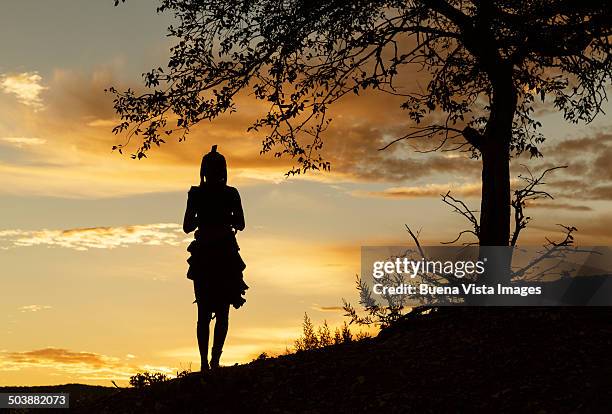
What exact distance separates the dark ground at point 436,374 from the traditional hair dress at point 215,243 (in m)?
1.36

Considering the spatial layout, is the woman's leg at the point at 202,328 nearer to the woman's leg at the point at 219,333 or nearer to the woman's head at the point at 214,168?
the woman's leg at the point at 219,333

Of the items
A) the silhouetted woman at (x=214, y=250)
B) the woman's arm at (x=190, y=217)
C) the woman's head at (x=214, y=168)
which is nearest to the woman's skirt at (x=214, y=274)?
the silhouetted woman at (x=214, y=250)

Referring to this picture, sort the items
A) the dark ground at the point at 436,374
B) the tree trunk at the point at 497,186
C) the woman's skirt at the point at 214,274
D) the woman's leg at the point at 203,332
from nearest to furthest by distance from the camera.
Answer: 1. the dark ground at the point at 436,374
2. the woman's skirt at the point at 214,274
3. the woman's leg at the point at 203,332
4. the tree trunk at the point at 497,186

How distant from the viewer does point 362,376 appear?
1300 cm

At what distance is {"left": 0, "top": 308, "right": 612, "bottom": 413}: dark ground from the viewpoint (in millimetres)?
11844

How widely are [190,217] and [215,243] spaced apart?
63cm

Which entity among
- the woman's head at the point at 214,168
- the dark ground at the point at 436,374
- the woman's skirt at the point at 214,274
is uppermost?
the woman's head at the point at 214,168

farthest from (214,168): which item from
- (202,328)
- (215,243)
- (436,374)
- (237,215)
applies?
(436,374)

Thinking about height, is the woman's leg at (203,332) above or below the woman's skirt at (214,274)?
below

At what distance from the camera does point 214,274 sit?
595 inches

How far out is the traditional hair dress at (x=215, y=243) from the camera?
49.6ft

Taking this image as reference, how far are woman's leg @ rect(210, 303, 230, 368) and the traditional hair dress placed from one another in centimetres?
11

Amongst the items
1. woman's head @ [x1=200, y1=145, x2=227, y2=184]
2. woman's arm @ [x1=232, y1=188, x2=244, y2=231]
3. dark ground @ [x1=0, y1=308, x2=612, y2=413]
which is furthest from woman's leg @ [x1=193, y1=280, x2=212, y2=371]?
woman's head @ [x1=200, y1=145, x2=227, y2=184]

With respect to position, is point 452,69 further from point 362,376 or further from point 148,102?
point 362,376
